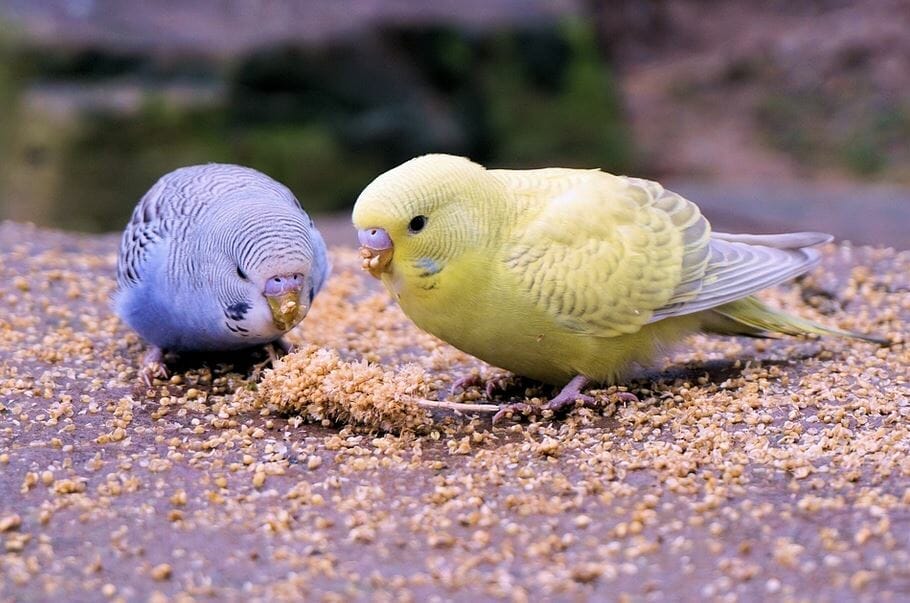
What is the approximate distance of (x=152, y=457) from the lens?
360 centimetres

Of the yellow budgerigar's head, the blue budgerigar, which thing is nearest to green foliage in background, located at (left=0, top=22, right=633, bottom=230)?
the blue budgerigar

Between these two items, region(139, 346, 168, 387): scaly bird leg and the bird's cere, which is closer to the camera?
the bird's cere

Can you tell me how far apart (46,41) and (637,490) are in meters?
8.21

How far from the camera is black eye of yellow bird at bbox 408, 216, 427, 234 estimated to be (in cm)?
373

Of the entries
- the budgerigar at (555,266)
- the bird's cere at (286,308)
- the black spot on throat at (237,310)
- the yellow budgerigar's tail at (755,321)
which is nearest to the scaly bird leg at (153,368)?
the black spot on throat at (237,310)

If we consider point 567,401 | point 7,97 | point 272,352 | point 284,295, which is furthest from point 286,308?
point 7,97

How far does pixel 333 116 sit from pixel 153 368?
231 inches

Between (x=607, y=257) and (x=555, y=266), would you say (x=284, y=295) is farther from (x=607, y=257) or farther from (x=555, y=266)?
(x=607, y=257)

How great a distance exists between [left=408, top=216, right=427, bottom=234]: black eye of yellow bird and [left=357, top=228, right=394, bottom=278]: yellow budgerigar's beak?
0.09 meters

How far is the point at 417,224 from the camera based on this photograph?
374 cm

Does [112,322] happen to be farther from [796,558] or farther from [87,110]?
[87,110]

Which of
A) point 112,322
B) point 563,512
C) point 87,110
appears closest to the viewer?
point 563,512

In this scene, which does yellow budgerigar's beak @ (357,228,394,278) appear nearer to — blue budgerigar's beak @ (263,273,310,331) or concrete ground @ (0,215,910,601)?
blue budgerigar's beak @ (263,273,310,331)

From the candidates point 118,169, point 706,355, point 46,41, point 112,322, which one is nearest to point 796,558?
point 706,355
